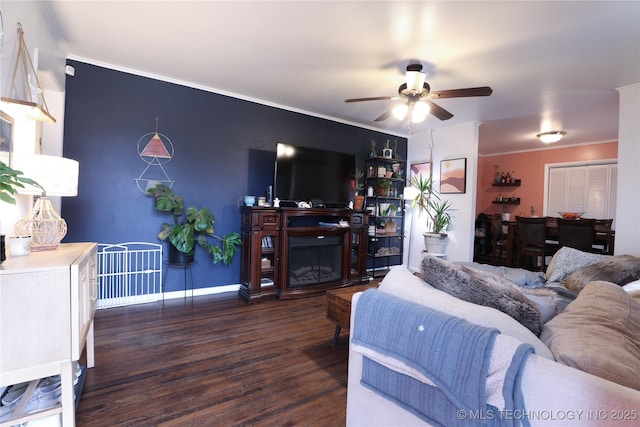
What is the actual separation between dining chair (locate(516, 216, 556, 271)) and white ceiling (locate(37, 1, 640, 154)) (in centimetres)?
160

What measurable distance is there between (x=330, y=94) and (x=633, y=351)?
11.6ft

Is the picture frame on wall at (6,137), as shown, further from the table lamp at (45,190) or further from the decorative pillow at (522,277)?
the decorative pillow at (522,277)

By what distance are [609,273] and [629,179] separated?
4.53ft

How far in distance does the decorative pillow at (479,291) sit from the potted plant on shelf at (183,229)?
2565 mm

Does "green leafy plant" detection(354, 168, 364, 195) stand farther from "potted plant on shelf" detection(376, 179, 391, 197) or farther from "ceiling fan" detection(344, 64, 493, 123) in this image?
"ceiling fan" detection(344, 64, 493, 123)

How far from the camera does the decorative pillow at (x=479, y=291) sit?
110cm

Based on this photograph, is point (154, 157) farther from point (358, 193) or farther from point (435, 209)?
point (435, 209)

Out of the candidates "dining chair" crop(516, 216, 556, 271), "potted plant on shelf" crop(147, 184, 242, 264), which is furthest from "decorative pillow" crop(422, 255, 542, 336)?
"dining chair" crop(516, 216, 556, 271)

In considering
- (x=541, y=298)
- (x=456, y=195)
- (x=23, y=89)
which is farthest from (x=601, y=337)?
(x=456, y=195)

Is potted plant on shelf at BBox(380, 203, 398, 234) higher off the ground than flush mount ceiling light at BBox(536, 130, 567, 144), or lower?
lower

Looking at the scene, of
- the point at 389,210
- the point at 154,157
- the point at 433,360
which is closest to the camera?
the point at 433,360

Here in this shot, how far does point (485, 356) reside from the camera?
86 centimetres

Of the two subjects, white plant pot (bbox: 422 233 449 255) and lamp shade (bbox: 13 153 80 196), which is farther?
white plant pot (bbox: 422 233 449 255)

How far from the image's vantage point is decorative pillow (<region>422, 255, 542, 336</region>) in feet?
3.61
